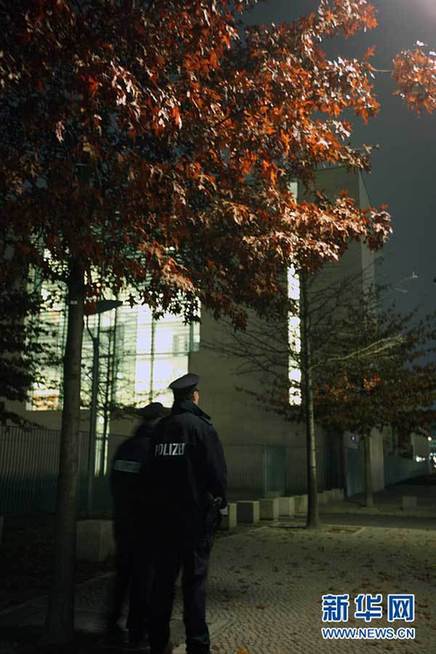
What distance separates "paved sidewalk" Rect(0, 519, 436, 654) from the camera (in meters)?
5.33

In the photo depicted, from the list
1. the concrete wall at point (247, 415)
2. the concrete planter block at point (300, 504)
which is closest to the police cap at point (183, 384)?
the concrete planter block at point (300, 504)

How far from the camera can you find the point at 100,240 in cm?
523

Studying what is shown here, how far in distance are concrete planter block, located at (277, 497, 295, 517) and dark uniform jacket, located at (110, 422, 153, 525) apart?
1203 centimetres

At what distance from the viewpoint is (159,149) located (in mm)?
6277

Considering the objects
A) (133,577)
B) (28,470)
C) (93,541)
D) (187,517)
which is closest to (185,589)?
(187,517)

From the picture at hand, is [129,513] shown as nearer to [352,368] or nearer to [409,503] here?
[352,368]

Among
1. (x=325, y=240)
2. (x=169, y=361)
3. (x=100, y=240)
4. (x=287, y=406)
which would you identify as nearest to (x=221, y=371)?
(x=169, y=361)

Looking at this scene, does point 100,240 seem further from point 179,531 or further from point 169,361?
point 169,361

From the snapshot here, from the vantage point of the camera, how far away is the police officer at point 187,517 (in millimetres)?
4301

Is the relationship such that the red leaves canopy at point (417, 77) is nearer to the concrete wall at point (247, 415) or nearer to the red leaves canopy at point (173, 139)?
the red leaves canopy at point (173, 139)

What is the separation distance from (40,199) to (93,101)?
2.83ft

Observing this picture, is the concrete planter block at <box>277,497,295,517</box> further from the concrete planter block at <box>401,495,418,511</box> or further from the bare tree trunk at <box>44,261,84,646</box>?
the bare tree trunk at <box>44,261,84,646</box>

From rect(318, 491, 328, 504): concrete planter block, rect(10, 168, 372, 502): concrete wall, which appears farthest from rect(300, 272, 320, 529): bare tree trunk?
rect(10, 168, 372, 502): concrete wall

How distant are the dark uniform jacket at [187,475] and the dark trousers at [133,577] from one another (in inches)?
37.7
